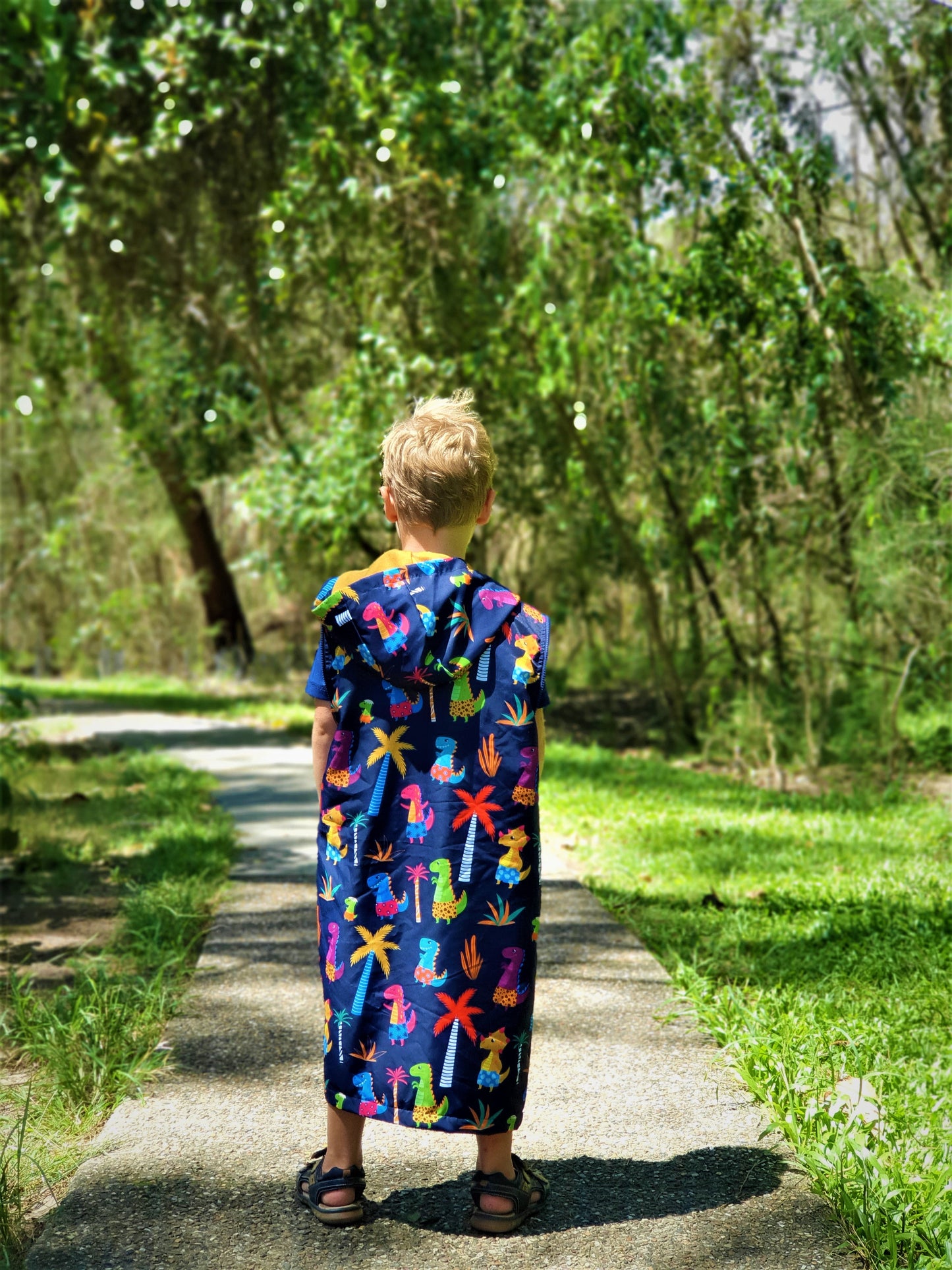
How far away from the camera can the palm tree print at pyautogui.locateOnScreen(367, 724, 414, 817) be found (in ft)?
7.82

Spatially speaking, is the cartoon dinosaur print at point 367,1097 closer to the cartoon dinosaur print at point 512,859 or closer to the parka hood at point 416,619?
the cartoon dinosaur print at point 512,859

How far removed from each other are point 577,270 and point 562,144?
975mm

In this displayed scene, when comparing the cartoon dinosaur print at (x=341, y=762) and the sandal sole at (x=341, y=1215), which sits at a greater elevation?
the cartoon dinosaur print at (x=341, y=762)

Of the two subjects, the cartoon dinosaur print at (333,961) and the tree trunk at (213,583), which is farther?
the tree trunk at (213,583)

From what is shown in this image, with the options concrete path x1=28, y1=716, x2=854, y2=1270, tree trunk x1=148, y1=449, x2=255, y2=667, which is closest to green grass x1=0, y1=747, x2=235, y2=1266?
concrete path x1=28, y1=716, x2=854, y2=1270

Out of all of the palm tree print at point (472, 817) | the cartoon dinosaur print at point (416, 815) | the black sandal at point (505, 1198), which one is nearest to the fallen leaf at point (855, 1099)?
the black sandal at point (505, 1198)

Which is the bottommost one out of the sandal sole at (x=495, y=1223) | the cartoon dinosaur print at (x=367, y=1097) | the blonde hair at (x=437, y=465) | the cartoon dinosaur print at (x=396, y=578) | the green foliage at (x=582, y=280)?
the sandal sole at (x=495, y=1223)

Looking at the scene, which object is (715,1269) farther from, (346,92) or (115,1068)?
(346,92)

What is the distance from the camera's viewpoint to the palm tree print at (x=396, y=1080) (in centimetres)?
230

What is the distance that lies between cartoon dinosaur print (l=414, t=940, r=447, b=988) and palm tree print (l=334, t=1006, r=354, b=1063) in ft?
0.53

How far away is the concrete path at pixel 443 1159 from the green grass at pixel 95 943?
4.3 inches

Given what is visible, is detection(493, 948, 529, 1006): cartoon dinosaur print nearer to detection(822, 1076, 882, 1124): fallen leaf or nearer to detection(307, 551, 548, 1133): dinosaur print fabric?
detection(307, 551, 548, 1133): dinosaur print fabric

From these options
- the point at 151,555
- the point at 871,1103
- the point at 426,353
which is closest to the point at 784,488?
the point at 426,353

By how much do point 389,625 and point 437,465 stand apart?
1.15 ft
